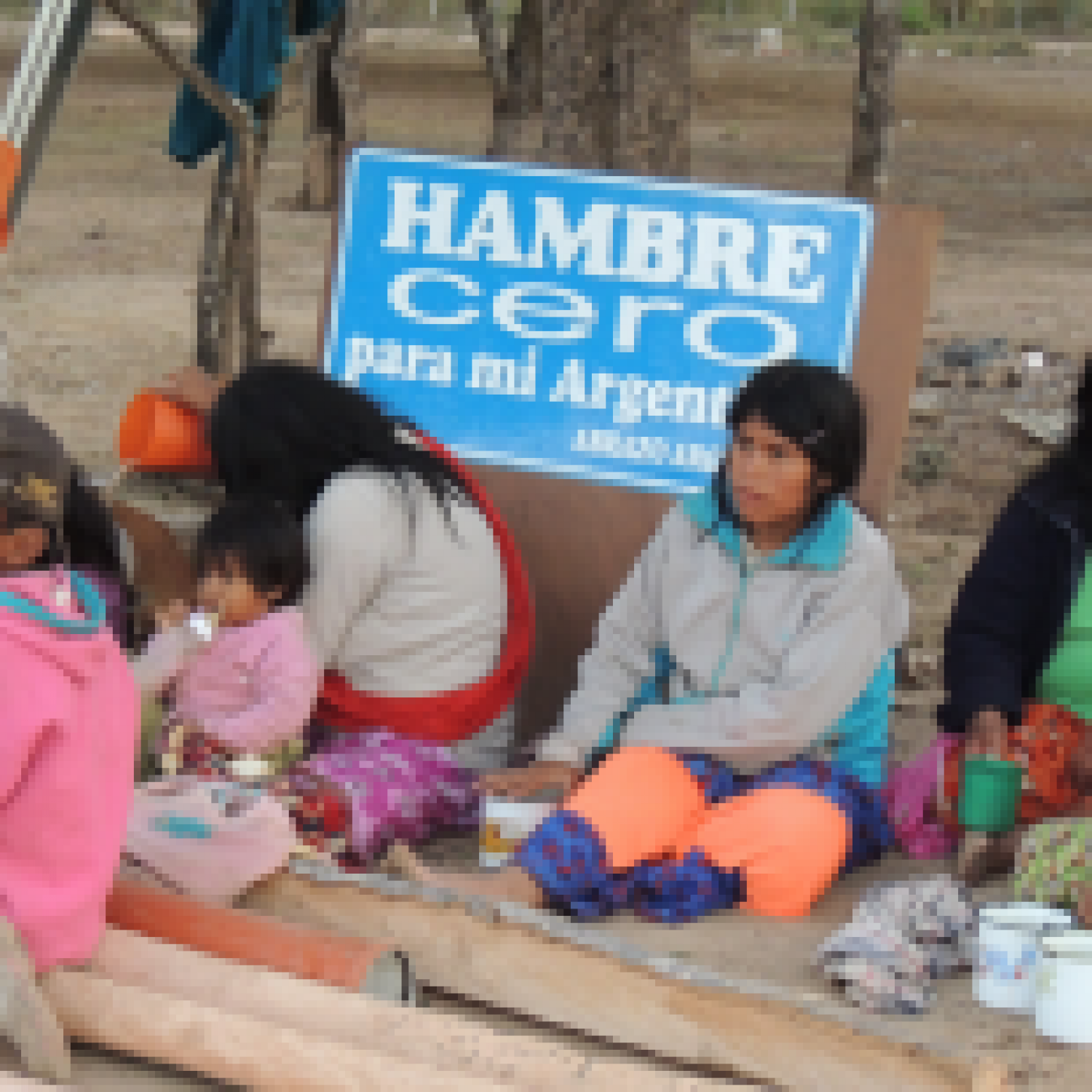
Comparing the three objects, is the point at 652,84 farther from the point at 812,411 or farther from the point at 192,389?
the point at 812,411

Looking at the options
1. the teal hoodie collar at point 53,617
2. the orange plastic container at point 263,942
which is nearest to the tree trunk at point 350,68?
the orange plastic container at point 263,942

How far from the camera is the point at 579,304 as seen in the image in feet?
16.2

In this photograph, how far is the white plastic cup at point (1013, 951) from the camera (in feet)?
10.8

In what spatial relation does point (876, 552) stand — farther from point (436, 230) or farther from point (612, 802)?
point (436, 230)

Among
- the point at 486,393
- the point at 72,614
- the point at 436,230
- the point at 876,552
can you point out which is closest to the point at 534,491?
the point at 486,393

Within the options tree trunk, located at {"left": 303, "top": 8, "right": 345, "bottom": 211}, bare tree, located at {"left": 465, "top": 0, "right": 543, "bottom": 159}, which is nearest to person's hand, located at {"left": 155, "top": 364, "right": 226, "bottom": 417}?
bare tree, located at {"left": 465, "top": 0, "right": 543, "bottom": 159}

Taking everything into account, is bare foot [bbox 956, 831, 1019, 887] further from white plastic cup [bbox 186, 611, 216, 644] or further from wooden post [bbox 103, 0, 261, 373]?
wooden post [bbox 103, 0, 261, 373]

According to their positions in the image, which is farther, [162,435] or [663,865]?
[162,435]

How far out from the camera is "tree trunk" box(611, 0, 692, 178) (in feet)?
21.9

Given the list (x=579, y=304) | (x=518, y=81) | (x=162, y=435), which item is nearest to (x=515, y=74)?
(x=518, y=81)

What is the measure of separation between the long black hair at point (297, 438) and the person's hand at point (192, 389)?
336mm

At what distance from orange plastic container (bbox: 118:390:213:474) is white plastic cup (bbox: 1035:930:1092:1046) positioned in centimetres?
229

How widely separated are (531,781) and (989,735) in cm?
92

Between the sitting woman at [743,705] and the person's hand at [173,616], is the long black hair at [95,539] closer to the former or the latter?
the person's hand at [173,616]
